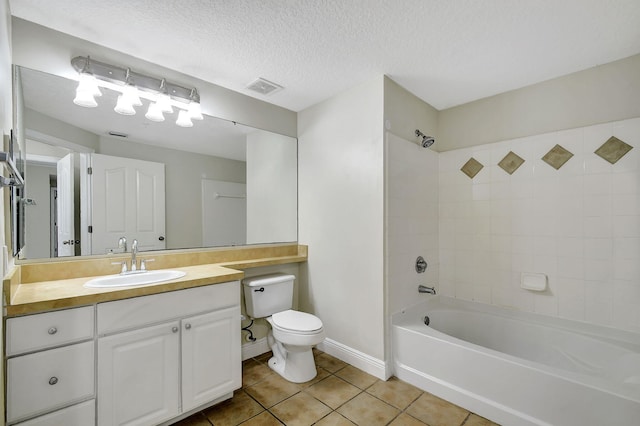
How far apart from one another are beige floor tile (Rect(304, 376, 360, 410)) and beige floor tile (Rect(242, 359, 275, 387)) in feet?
1.27

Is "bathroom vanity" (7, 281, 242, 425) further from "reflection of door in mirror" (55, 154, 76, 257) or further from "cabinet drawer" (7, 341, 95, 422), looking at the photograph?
"reflection of door in mirror" (55, 154, 76, 257)

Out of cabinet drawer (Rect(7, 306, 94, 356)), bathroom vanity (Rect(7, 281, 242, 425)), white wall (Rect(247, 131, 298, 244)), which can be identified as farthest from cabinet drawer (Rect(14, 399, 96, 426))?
white wall (Rect(247, 131, 298, 244))

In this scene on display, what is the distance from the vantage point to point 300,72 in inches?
82.0

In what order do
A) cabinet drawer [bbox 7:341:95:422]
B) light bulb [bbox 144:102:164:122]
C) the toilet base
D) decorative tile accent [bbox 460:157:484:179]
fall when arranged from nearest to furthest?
1. cabinet drawer [bbox 7:341:95:422]
2. light bulb [bbox 144:102:164:122]
3. the toilet base
4. decorative tile accent [bbox 460:157:484:179]

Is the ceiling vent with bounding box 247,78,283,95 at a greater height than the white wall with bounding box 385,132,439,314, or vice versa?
the ceiling vent with bounding box 247,78,283,95

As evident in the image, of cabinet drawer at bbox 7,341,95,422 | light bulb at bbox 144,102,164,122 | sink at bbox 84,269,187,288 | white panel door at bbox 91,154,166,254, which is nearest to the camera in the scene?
cabinet drawer at bbox 7,341,95,422

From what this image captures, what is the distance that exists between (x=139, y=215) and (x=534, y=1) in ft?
8.53

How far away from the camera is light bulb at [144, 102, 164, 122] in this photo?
6.48 ft

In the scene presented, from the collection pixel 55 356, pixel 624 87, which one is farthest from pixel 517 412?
pixel 55 356

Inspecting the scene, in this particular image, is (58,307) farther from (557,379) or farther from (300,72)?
(557,379)

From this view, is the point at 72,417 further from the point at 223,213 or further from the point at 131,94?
the point at 131,94

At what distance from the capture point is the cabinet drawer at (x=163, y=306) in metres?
1.39

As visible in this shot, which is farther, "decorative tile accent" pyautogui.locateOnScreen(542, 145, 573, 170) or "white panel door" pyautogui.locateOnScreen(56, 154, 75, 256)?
"decorative tile accent" pyautogui.locateOnScreen(542, 145, 573, 170)

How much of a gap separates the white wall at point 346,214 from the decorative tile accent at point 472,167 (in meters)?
1.00
